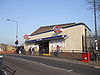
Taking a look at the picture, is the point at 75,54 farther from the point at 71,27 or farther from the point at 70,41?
the point at 71,27

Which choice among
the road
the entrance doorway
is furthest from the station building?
the road

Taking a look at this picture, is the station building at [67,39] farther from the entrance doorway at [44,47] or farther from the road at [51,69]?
the road at [51,69]

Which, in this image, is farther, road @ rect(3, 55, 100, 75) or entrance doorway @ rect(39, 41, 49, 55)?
entrance doorway @ rect(39, 41, 49, 55)

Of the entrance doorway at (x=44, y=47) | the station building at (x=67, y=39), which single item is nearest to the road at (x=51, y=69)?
the station building at (x=67, y=39)

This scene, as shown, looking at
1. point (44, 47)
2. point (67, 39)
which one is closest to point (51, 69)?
point (67, 39)

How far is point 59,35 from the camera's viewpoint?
3325 centimetres

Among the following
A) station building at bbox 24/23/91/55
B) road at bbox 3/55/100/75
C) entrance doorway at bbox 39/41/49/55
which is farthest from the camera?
entrance doorway at bbox 39/41/49/55

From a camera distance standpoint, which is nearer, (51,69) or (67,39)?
(51,69)

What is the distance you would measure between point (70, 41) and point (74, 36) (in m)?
1.22

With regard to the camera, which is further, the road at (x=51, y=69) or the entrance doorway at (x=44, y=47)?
the entrance doorway at (x=44, y=47)

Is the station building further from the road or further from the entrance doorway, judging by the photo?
the road

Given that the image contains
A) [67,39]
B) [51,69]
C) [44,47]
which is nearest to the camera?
[51,69]

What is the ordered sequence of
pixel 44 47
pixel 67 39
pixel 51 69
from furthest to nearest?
1. pixel 44 47
2. pixel 67 39
3. pixel 51 69

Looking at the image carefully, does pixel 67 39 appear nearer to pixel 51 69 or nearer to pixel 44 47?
pixel 44 47
